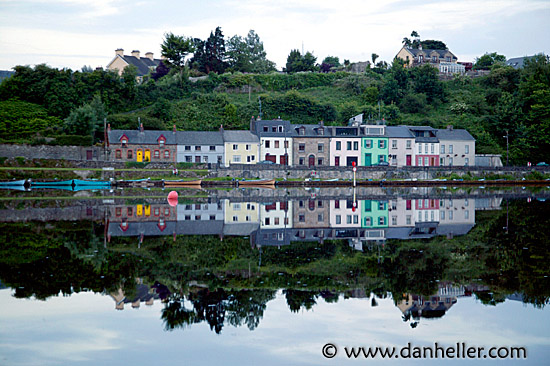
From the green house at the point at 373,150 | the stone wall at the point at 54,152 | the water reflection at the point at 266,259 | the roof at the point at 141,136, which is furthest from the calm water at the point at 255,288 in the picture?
the green house at the point at 373,150

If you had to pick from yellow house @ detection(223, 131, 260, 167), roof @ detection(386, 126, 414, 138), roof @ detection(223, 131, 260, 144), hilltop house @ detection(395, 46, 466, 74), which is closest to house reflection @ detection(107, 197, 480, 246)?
yellow house @ detection(223, 131, 260, 167)

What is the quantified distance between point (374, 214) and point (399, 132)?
42.0 m

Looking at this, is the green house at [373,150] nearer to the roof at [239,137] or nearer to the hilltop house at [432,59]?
the roof at [239,137]

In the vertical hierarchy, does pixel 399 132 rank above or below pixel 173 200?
above

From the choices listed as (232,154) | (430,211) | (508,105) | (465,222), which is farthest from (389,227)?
(508,105)

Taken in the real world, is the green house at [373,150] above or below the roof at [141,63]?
below

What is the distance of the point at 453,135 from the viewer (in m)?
68.4

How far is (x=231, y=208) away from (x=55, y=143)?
35.5 m

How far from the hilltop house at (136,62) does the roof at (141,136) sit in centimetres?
3136

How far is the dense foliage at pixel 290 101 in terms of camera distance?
67250mm

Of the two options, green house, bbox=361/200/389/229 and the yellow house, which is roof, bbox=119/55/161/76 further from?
green house, bbox=361/200/389/229

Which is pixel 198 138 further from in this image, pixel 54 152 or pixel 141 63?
pixel 141 63

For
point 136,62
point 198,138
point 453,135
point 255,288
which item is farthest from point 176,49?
point 255,288

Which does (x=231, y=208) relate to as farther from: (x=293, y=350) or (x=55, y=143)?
(x=55, y=143)
